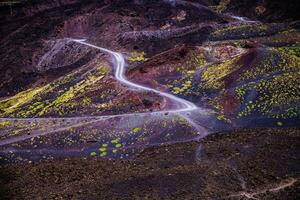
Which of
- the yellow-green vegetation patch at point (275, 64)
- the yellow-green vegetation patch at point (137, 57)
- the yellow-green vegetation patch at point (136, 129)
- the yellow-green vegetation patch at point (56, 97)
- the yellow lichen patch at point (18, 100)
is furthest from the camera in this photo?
the yellow-green vegetation patch at point (137, 57)

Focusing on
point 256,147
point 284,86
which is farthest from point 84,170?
point 284,86

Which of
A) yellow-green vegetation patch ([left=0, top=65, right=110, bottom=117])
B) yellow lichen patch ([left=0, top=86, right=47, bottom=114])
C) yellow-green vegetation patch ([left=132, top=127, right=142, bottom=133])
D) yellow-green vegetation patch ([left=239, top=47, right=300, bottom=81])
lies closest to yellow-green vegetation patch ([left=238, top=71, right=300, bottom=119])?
yellow-green vegetation patch ([left=239, top=47, right=300, bottom=81])

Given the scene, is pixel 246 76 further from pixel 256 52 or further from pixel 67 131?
pixel 67 131

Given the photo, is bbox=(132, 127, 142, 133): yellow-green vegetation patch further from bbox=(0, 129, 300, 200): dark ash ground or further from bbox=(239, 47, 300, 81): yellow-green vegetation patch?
bbox=(239, 47, 300, 81): yellow-green vegetation patch

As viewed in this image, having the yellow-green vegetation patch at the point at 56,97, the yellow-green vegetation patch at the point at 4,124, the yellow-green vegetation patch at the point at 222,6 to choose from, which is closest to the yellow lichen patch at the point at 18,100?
the yellow-green vegetation patch at the point at 56,97

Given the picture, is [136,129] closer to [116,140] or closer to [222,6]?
[116,140]

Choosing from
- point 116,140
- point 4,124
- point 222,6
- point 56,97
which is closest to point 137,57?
point 56,97

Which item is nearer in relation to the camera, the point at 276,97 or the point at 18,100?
the point at 276,97

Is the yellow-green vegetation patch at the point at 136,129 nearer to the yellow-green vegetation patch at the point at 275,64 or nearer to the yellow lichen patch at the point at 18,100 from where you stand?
the yellow-green vegetation patch at the point at 275,64
